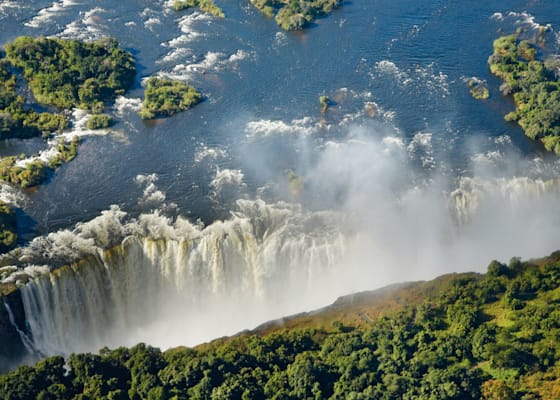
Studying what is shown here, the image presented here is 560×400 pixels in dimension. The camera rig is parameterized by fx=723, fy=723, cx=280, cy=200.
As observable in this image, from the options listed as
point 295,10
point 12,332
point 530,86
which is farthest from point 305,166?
point 295,10

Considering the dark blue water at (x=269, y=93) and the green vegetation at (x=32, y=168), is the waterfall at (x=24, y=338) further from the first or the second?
the green vegetation at (x=32, y=168)

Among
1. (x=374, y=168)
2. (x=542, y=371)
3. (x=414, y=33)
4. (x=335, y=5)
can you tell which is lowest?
(x=542, y=371)

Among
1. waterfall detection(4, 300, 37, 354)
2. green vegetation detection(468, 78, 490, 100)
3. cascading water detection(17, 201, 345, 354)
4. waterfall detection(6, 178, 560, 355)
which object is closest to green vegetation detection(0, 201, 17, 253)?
waterfall detection(6, 178, 560, 355)

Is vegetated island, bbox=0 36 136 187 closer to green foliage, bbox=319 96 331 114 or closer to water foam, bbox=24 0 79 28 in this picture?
water foam, bbox=24 0 79 28

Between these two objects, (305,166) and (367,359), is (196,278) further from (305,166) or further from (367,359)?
(367,359)

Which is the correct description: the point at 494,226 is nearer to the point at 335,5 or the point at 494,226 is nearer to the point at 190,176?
the point at 190,176

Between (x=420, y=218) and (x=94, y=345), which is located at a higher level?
(x=420, y=218)

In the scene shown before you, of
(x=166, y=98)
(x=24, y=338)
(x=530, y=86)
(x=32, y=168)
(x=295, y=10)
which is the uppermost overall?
(x=295, y=10)

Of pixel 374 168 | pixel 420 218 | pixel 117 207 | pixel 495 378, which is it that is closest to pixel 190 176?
pixel 117 207
